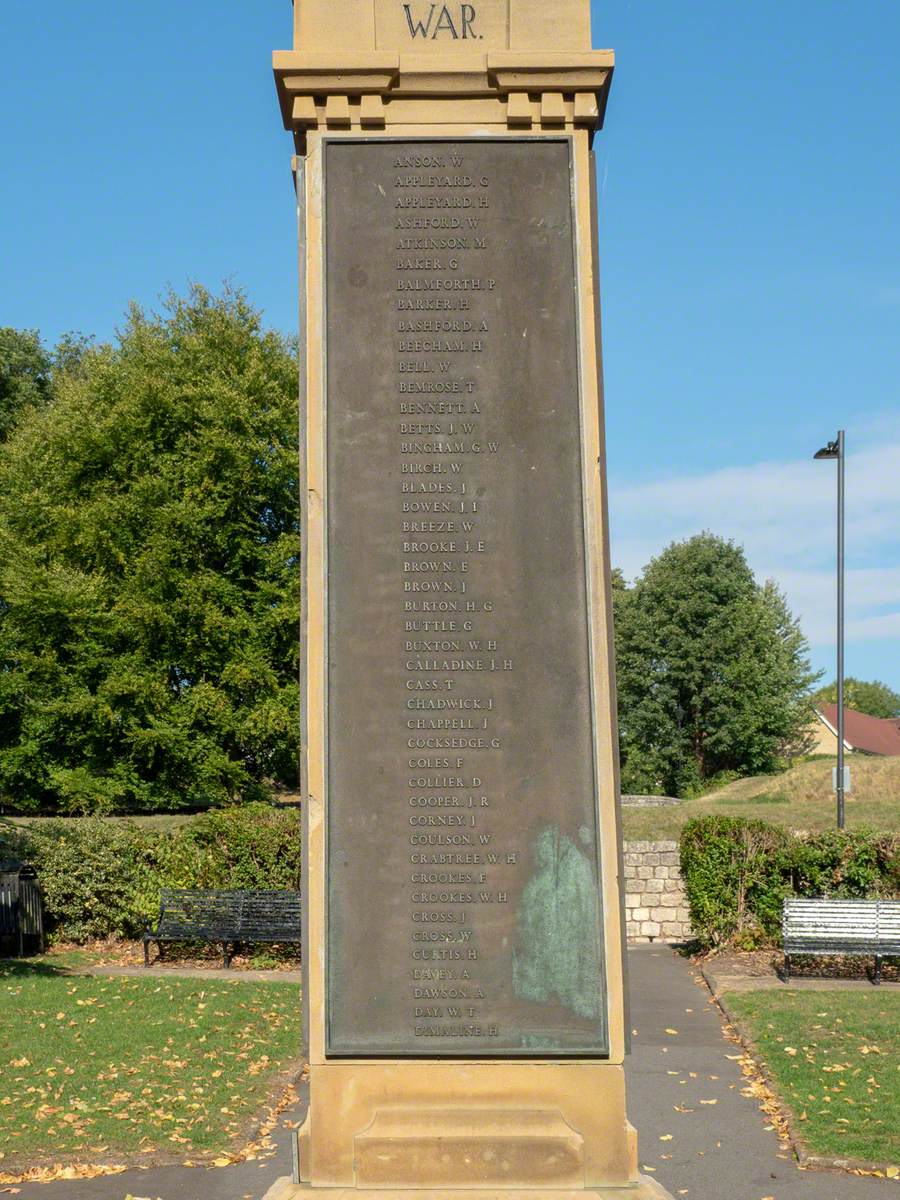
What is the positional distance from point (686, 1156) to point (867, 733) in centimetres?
8340

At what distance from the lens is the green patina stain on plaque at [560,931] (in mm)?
4867

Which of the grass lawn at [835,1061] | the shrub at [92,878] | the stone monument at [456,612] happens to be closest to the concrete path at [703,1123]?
the grass lawn at [835,1061]

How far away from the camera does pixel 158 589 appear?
3053 cm

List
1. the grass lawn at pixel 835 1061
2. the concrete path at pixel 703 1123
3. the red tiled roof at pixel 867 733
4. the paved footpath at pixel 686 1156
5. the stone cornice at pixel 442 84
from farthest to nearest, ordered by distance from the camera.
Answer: the red tiled roof at pixel 867 733 < the grass lawn at pixel 835 1061 < the concrete path at pixel 703 1123 < the paved footpath at pixel 686 1156 < the stone cornice at pixel 442 84

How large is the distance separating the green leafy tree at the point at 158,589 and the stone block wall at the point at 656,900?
12296 mm

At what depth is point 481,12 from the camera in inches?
213

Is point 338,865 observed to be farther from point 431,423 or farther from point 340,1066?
point 431,423

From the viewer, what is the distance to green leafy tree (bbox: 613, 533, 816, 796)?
5644cm

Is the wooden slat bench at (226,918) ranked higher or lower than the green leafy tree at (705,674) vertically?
lower

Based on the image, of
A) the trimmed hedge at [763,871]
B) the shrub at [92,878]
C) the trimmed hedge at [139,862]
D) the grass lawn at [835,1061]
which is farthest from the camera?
the shrub at [92,878]

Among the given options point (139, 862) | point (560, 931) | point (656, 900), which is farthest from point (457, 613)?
point (656, 900)

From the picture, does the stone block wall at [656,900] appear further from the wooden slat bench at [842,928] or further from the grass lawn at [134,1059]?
the grass lawn at [134,1059]

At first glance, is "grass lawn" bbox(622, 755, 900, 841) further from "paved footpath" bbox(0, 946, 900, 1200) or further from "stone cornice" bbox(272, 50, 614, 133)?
"stone cornice" bbox(272, 50, 614, 133)

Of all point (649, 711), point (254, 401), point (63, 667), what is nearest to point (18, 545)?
point (63, 667)
